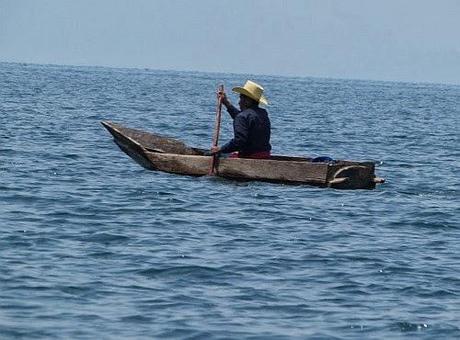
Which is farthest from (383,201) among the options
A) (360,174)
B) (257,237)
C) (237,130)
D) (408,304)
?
(408,304)

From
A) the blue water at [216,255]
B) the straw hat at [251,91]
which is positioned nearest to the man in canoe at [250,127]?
the straw hat at [251,91]

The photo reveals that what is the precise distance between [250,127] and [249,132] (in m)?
0.12

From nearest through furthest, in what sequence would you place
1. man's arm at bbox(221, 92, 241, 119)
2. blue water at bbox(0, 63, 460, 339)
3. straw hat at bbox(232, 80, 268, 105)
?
blue water at bbox(0, 63, 460, 339), straw hat at bbox(232, 80, 268, 105), man's arm at bbox(221, 92, 241, 119)

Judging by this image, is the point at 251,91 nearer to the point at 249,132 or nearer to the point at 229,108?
the point at 249,132

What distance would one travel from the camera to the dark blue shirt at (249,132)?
65.7 feet

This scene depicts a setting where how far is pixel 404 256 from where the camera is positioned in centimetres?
1470

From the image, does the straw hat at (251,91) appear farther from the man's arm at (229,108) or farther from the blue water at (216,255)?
the blue water at (216,255)

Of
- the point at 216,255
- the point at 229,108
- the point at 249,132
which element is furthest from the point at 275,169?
the point at 216,255

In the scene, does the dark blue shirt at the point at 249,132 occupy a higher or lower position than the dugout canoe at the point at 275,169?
higher

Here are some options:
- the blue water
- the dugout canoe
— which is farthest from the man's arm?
the blue water

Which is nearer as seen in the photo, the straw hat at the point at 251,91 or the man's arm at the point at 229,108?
the straw hat at the point at 251,91

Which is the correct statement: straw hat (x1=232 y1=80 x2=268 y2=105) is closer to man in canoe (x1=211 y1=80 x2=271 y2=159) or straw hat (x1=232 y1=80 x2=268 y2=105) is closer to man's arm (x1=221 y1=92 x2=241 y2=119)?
man in canoe (x1=211 y1=80 x2=271 y2=159)

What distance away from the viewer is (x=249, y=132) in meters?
20.2

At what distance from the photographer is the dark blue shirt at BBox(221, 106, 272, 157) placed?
20016mm
